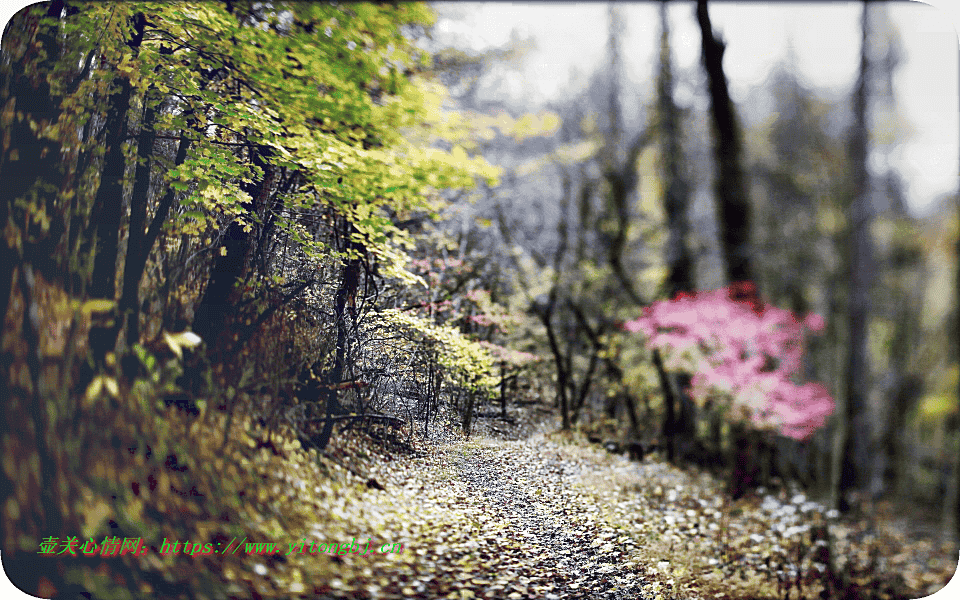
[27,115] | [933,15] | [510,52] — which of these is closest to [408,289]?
[510,52]

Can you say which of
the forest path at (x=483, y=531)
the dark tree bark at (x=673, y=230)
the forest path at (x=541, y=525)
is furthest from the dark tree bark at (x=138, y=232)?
the dark tree bark at (x=673, y=230)

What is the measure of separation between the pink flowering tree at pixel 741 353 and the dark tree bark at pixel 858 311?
20cm

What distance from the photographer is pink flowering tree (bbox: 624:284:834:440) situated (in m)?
3.03

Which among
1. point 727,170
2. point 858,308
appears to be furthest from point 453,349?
point 858,308

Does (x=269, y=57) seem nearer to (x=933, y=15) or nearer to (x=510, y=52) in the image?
(x=510, y=52)

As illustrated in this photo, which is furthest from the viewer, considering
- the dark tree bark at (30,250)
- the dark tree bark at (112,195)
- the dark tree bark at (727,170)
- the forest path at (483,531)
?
the dark tree bark at (727,170)

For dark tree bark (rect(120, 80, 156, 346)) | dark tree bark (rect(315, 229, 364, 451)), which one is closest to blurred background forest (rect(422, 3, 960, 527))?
dark tree bark (rect(315, 229, 364, 451))

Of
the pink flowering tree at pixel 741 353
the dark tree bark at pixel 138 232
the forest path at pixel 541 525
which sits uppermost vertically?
the dark tree bark at pixel 138 232

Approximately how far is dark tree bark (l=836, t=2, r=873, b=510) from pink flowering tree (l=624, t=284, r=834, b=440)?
0.65ft

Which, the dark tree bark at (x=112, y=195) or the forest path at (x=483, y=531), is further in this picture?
the dark tree bark at (x=112, y=195)

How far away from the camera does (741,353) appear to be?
3.16 metres

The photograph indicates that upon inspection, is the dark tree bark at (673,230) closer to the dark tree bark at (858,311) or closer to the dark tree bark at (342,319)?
the dark tree bark at (858,311)

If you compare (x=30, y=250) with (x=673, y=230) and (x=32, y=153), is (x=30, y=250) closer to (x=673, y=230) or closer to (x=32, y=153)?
(x=32, y=153)

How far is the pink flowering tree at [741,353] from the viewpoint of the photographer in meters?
3.03
